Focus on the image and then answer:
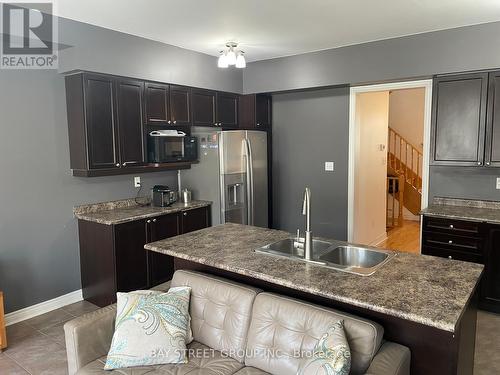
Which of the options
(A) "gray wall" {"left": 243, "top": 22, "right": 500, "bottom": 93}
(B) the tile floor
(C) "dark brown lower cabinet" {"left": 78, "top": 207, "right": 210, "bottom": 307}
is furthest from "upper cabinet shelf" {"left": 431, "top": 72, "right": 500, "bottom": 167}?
(C) "dark brown lower cabinet" {"left": 78, "top": 207, "right": 210, "bottom": 307}

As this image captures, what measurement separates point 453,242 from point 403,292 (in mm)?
2155

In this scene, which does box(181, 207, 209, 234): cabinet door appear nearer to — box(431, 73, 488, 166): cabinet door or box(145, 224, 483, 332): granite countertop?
box(145, 224, 483, 332): granite countertop

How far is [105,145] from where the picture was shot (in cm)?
368

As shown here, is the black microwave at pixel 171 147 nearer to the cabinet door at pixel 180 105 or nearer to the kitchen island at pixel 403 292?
the cabinet door at pixel 180 105

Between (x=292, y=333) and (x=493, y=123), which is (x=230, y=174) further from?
(x=292, y=333)

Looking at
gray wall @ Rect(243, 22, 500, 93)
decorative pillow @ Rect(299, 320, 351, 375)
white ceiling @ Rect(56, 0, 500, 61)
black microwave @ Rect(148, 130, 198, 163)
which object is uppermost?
white ceiling @ Rect(56, 0, 500, 61)

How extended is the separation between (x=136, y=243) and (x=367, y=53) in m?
3.23

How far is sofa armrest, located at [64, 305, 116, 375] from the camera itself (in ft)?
6.41

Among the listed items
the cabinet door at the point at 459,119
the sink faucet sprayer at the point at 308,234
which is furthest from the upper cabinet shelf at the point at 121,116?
the cabinet door at the point at 459,119

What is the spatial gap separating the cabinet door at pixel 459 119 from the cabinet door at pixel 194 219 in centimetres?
259

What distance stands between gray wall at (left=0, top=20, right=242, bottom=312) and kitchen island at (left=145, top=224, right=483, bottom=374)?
179 cm

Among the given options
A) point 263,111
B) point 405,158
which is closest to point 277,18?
point 263,111

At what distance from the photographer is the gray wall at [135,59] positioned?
3.52 metres

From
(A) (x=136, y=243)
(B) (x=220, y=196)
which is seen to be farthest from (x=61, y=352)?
(B) (x=220, y=196)
